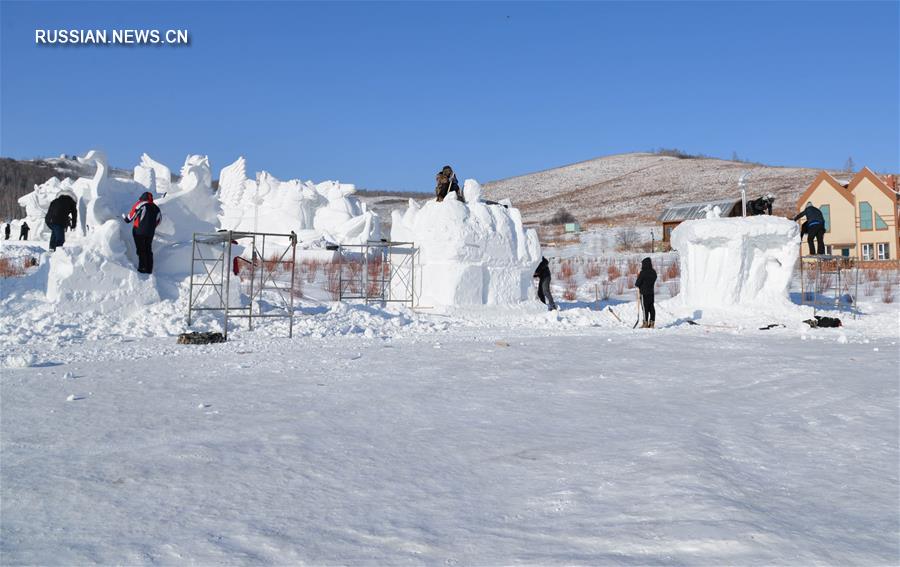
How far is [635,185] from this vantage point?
79.4 metres

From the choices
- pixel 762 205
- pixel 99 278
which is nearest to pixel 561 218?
pixel 762 205

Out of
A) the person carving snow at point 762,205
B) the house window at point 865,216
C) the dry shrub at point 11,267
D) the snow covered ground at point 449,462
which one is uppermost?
the house window at point 865,216

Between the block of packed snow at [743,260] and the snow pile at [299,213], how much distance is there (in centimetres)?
1609

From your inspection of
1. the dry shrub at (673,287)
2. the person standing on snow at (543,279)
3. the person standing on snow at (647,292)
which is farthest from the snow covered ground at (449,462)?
the dry shrub at (673,287)

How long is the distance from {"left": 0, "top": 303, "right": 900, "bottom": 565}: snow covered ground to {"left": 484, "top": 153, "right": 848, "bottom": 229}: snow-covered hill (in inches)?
1928

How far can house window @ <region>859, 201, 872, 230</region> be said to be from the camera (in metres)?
33.0

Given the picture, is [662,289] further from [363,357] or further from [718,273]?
[363,357]

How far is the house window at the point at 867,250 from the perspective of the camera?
109 ft

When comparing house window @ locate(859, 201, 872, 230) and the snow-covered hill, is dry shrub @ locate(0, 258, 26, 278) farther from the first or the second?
the snow-covered hill

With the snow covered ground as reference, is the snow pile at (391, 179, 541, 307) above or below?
above

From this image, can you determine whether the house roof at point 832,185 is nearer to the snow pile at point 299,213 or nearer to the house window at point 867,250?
the house window at point 867,250

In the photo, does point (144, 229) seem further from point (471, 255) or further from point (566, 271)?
point (566, 271)

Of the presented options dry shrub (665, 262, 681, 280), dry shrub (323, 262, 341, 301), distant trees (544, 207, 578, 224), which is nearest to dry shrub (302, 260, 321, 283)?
dry shrub (323, 262, 341, 301)

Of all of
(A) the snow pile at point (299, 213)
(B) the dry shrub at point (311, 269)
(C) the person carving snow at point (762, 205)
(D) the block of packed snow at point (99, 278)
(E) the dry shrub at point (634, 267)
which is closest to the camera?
(D) the block of packed snow at point (99, 278)
